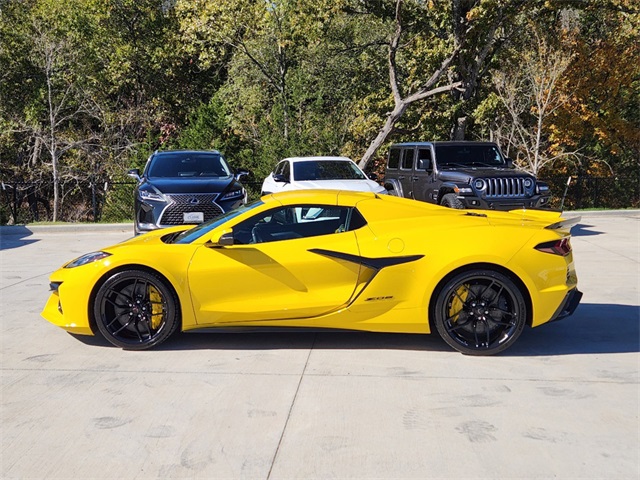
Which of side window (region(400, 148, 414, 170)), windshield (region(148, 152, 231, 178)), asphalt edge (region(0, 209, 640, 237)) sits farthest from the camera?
asphalt edge (region(0, 209, 640, 237))

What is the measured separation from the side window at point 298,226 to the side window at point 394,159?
31.8 ft

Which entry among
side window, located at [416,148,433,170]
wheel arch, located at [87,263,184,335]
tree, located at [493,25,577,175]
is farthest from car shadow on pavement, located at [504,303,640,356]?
tree, located at [493,25,577,175]

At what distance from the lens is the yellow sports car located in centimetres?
551

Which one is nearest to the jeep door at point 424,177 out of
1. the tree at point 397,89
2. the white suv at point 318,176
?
the white suv at point 318,176

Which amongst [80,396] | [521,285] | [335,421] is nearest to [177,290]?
[80,396]

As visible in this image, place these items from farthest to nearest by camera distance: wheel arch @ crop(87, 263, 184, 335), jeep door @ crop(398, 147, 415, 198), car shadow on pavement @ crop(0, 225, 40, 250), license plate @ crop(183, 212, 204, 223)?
1. jeep door @ crop(398, 147, 415, 198)
2. car shadow on pavement @ crop(0, 225, 40, 250)
3. license plate @ crop(183, 212, 204, 223)
4. wheel arch @ crop(87, 263, 184, 335)

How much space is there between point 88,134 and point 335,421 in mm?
26966

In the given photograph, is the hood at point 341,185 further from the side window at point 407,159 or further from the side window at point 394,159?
the side window at point 394,159

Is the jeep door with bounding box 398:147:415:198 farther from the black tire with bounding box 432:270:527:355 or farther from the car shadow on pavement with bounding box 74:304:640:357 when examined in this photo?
the black tire with bounding box 432:270:527:355

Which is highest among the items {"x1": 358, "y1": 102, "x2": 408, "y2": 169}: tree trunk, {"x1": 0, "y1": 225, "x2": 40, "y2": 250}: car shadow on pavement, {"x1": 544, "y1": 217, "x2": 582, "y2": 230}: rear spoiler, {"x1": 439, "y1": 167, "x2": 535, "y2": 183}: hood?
{"x1": 358, "y1": 102, "x2": 408, "y2": 169}: tree trunk

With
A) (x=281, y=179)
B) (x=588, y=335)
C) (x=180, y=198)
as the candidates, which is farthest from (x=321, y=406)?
(x=281, y=179)

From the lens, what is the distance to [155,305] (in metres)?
5.68

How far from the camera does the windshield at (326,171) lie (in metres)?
13.7

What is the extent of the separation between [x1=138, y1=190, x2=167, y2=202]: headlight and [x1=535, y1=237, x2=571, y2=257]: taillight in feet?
22.8
